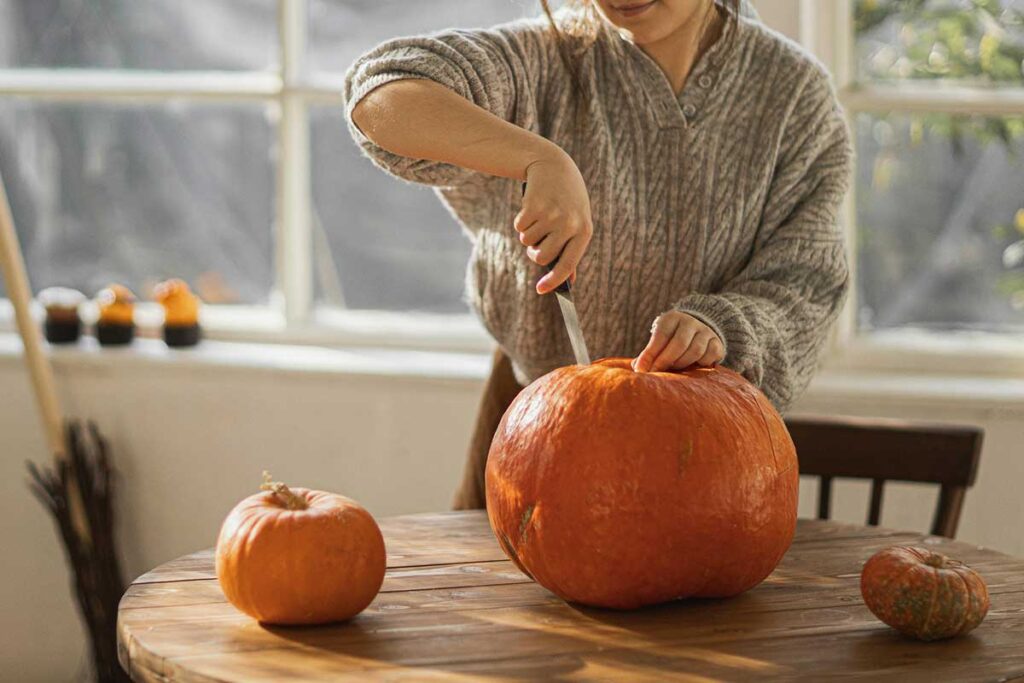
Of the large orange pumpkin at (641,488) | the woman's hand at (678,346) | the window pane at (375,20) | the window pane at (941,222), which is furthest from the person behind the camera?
the window pane at (375,20)

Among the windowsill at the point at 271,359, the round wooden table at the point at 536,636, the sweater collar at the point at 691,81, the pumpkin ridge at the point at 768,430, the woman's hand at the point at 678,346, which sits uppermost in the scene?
the sweater collar at the point at 691,81

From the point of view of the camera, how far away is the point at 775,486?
3.60 ft

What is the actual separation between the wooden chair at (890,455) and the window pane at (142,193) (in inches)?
52.4

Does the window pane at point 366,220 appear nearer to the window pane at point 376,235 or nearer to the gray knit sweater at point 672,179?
the window pane at point 376,235

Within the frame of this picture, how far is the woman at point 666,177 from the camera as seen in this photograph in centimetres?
138

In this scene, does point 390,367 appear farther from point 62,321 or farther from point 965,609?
point 965,609

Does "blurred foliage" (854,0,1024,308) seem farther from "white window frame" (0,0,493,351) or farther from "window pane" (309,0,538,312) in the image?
"white window frame" (0,0,493,351)

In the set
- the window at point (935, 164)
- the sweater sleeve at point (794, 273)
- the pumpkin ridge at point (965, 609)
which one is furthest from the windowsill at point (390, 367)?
the pumpkin ridge at point (965, 609)

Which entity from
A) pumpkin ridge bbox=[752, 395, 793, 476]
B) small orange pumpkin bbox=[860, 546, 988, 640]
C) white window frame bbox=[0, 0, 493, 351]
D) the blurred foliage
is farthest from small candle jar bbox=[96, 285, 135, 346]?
small orange pumpkin bbox=[860, 546, 988, 640]

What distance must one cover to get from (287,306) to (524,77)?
49.2 inches

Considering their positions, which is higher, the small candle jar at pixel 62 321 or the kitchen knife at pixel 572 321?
the kitchen knife at pixel 572 321

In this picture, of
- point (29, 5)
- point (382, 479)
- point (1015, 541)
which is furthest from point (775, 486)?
point (29, 5)

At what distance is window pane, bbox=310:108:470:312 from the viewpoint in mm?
2518

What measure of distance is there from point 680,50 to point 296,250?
4.06ft
